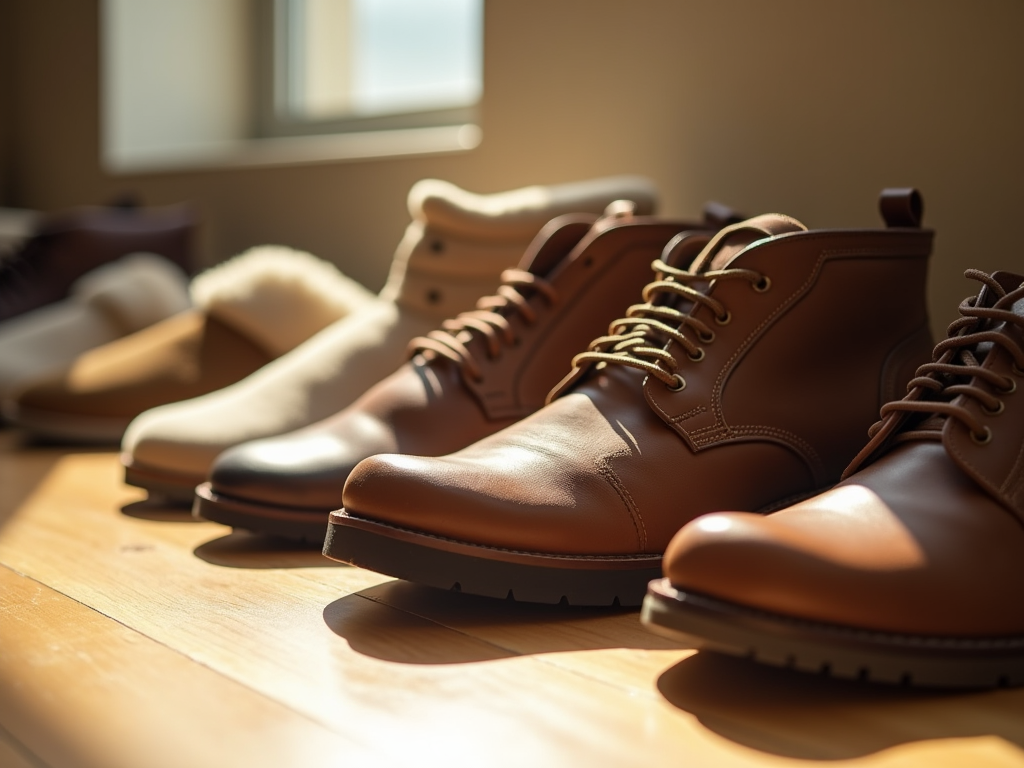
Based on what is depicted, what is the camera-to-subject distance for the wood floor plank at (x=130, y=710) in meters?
0.63

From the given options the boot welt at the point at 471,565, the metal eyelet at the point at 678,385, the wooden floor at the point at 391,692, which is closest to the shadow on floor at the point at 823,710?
the wooden floor at the point at 391,692

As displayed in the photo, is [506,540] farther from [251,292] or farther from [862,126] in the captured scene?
[251,292]

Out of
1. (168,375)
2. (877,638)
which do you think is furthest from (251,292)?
(877,638)

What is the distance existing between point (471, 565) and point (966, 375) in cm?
41

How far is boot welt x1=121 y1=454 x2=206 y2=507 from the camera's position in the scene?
1.39 metres

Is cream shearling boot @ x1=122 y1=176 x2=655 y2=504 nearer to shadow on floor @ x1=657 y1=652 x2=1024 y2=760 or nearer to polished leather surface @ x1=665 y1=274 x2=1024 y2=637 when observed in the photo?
polished leather surface @ x1=665 y1=274 x2=1024 y2=637

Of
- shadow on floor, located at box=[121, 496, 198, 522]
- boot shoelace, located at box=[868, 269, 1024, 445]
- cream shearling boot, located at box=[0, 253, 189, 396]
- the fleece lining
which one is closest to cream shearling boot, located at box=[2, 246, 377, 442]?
the fleece lining

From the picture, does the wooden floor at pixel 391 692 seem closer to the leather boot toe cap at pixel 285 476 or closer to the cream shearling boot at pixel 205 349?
the leather boot toe cap at pixel 285 476

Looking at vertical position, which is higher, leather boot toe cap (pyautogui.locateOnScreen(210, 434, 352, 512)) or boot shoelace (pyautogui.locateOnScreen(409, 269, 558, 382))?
boot shoelace (pyautogui.locateOnScreen(409, 269, 558, 382))

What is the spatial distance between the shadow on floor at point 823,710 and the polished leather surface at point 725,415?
0.61 feet

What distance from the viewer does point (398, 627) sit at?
881mm

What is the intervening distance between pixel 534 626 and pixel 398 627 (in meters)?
0.11

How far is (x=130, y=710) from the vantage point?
70cm

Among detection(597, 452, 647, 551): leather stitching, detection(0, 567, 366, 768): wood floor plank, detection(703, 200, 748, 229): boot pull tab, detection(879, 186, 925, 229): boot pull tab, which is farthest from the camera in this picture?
detection(703, 200, 748, 229): boot pull tab
